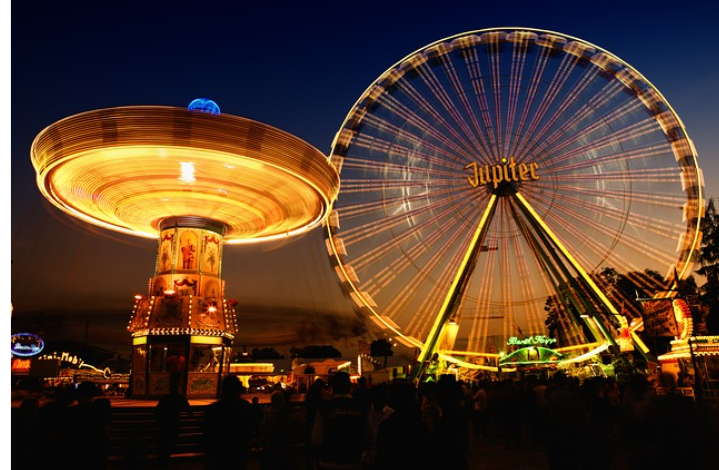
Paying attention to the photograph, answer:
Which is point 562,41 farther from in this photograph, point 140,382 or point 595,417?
point 140,382

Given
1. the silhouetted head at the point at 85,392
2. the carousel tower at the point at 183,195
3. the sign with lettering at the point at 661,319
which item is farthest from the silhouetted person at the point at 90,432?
the sign with lettering at the point at 661,319

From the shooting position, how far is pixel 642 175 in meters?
19.9

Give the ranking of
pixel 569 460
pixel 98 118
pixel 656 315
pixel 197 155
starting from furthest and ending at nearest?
pixel 656 315
pixel 197 155
pixel 98 118
pixel 569 460

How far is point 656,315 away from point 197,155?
53.6 feet

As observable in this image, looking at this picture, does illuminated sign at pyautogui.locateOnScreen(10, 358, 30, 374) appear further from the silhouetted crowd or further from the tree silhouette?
the tree silhouette

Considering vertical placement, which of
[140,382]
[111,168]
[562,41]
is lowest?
[140,382]

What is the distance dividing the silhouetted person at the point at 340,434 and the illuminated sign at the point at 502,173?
18.0 m

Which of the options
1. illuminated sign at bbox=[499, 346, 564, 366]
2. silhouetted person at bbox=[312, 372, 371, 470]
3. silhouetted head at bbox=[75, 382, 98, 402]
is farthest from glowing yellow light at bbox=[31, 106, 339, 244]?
illuminated sign at bbox=[499, 346, 564, 366]

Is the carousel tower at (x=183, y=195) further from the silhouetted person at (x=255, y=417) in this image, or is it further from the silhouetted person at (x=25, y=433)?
the silhouetted person at (x=25, y=433)

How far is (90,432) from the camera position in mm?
4422

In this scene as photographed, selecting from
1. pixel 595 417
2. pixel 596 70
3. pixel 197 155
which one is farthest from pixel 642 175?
pixel 197 155

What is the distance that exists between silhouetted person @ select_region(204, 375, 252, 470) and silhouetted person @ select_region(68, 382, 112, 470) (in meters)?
0.88

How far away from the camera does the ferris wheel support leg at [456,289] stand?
21.1 m

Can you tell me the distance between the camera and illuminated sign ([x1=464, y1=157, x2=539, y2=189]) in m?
21.3
